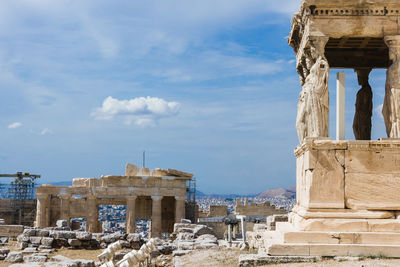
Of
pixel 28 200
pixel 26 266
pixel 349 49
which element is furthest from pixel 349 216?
pixel 28 200

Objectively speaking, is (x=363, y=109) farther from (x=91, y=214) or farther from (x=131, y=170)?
(x=91, y=214)

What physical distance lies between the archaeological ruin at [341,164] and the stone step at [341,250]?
18 millimetres

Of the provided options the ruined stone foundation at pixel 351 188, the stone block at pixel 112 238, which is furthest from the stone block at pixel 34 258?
the ruined stone foundation at pixel 351 188

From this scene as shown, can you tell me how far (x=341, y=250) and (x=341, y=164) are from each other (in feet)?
5.55

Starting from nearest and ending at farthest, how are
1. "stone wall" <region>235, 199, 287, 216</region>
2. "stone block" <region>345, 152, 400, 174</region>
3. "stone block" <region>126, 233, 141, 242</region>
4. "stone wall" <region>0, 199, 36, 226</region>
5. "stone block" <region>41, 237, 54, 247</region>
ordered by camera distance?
"stone block" <region>345, 152, 400, 174</region> < "stone block" <region>41, 237, 54, 247</region> < "stone block" <region>126, 233, 141, 242</region> < "stone wall" <region>0, 199, 36, 226</region> < "stone wall" <region>235, 199, 287, 216</region>

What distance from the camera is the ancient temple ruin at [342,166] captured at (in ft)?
30.7

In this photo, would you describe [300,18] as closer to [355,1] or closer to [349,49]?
[355,1]

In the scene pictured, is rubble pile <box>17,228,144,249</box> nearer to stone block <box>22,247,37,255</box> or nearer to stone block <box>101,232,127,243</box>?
stone block <box>101,232,127,243</box>

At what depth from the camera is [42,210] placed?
33.8 metres

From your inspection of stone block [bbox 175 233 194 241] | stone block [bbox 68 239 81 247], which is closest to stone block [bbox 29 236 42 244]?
stone block [bbox 68 239 81 247]

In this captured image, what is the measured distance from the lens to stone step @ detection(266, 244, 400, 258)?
912 centimetres

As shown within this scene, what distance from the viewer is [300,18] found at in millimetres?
11367

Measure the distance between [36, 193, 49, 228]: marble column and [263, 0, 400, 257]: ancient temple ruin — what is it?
84.2 feet

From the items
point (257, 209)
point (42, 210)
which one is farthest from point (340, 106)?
point (257, 209)
